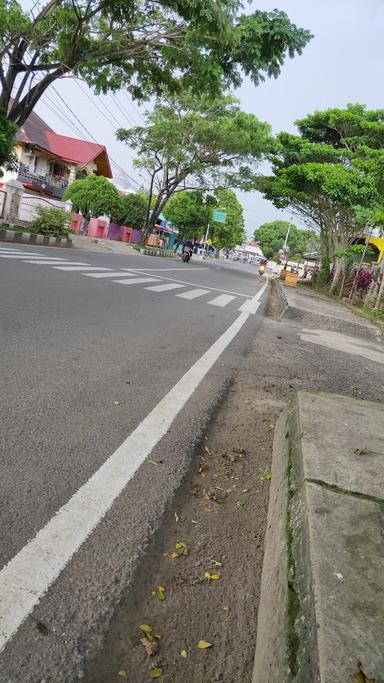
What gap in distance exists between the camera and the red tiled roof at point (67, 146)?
40.3m

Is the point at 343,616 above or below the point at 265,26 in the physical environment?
below

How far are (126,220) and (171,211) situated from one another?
16221 mm

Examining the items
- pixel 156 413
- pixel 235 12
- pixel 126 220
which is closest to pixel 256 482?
pixel 156 413

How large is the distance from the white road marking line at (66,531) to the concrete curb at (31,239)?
1404 cm

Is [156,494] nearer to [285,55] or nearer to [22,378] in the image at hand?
[22,378]

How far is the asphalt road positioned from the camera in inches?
59.9

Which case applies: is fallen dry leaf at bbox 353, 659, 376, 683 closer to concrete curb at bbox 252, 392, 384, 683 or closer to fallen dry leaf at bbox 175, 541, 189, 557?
concrete curb at bbox 252, 392, 384, 683

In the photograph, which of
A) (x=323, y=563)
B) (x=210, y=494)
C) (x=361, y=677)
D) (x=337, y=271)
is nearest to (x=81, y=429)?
(x=210, y=494)

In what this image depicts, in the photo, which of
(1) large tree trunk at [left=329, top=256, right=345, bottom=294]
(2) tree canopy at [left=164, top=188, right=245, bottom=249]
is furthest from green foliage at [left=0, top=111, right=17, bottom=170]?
(2) tree canopy at [left=164, top=188, right=245, bottom=249]

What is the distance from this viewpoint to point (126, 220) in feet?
139

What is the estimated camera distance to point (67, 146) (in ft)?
142

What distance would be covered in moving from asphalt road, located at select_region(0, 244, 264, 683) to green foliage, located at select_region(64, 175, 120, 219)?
29374 millimetres

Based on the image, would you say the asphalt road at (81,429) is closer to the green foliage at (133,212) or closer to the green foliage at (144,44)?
the green foliage at (144,44)

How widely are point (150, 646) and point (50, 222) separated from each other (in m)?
19.4
